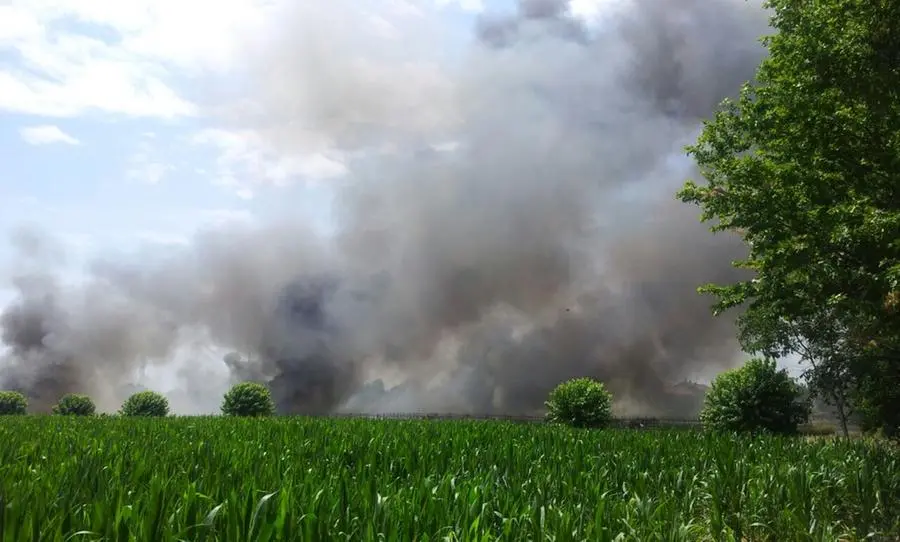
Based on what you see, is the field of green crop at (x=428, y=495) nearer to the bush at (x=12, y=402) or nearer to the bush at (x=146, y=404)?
the bush at (x=146, y=404)

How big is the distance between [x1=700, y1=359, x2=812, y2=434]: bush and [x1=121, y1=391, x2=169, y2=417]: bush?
92.6ft

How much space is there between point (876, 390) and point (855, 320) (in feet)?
13.7

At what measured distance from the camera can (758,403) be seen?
23.5 meters

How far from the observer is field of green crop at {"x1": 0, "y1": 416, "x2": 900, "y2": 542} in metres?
3.95

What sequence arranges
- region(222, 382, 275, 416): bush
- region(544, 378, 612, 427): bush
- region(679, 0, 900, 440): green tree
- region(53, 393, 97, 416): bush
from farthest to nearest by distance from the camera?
region(53, 393, 97, 416): bush, region(222, 382, 275, 416): bush, region(544, 378, 612, 427): bush, region(679, 0, 900, 440): green tree

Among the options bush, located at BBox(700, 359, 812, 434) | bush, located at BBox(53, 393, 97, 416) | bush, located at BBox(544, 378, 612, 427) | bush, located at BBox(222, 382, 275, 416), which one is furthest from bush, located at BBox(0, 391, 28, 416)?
bush, located at BBox(700, 359, 812, 434)

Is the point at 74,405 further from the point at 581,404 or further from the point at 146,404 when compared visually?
the point at 581,404

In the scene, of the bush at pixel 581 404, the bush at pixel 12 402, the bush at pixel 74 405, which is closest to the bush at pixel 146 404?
the bush at pixel 74 405

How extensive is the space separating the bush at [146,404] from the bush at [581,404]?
863 inches

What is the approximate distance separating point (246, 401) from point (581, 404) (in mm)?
17376

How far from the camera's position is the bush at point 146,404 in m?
34.6

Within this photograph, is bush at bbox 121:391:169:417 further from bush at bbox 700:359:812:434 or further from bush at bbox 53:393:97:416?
bush at bbox 700:359:812:434

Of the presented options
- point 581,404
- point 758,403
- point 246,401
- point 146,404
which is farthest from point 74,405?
point 758,403

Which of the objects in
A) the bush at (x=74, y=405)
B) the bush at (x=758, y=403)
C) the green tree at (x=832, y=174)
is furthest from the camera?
the bush at (x=74, y=405)
